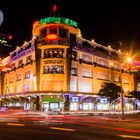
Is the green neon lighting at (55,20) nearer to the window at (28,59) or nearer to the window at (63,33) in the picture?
the window at (63,33)

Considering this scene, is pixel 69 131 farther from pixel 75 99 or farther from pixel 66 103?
A: pixel 75 99

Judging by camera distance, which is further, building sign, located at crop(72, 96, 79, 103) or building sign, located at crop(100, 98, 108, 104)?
building sign, located at crop(100, 98, 108, 104)

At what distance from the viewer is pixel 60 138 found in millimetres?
15086

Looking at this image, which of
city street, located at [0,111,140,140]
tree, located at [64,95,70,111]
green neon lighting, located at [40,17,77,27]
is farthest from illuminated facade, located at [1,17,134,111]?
city street, located at [0,111,140,140]

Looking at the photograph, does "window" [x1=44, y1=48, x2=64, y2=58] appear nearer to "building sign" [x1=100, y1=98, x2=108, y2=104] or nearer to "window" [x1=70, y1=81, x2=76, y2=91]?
"window" [x1=70, y1=81, x2=76, y2=91]

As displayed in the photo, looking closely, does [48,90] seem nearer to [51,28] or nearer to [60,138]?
[51,28]

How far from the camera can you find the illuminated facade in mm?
65312

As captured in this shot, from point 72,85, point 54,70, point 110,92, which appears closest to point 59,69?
point 54,70

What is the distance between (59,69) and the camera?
2589 inches

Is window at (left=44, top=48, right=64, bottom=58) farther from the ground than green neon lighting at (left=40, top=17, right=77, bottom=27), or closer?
closer

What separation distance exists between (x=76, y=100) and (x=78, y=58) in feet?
35.5

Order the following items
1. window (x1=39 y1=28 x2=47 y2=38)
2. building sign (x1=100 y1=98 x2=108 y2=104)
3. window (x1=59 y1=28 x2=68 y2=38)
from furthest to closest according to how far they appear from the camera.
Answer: building sign (x1=100 y1=98 x2=108 y2=104) → window (x1=39 y1=28 x2=47 y2=38) → window (x1=59 y1=28 x2=68 y2=38)

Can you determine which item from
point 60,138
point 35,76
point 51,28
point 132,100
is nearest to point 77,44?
point 51,28

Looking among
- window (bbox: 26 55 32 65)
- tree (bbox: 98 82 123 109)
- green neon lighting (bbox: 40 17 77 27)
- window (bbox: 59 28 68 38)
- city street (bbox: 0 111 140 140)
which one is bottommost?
city street (bbox: 0 111 140 140)
